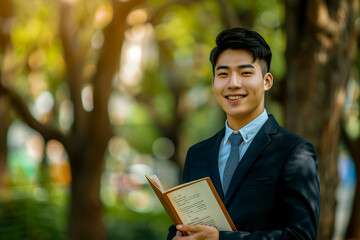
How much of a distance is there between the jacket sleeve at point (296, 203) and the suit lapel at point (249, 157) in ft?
0.50

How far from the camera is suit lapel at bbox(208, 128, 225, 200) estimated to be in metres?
2.52

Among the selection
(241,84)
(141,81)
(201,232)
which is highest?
(141,81)

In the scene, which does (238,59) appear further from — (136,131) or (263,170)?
(136,131)

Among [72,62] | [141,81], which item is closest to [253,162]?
[72,62]

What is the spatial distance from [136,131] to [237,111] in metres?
25.9

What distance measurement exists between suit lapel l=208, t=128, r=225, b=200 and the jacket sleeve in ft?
0.87

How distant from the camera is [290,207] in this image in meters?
2.31

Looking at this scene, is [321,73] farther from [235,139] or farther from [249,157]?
[249,157]

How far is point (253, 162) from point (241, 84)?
0.40 m

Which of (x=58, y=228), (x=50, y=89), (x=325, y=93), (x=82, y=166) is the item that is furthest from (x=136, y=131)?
(x=325, y=93)

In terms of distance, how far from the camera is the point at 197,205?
92.7 inches

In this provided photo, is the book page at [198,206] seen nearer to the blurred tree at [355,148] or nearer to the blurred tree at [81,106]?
the blurred tree at [81,106]

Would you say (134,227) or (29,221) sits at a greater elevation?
(29,221)

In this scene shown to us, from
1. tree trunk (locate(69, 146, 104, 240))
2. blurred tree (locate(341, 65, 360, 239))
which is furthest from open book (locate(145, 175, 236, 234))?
blurred tree (locate(341, 65, 360, 239))
